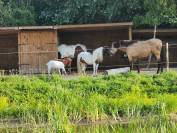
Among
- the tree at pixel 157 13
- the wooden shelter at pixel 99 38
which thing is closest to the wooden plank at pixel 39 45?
the wooden shelter at pixel 99 38

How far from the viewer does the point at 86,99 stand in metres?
10.8

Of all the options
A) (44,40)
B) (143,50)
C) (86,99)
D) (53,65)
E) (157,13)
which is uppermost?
(157,13)

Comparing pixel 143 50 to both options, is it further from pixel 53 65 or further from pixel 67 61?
pixel 53 65

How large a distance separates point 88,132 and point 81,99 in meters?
2.65

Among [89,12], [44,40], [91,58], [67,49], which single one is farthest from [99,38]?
[44,40]

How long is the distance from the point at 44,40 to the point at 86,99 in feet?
47.0

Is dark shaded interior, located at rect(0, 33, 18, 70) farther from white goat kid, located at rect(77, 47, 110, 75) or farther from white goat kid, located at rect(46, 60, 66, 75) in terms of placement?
white goat kid, located at rect(46, 60, 66, 75)

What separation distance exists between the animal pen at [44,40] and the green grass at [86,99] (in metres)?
8.32

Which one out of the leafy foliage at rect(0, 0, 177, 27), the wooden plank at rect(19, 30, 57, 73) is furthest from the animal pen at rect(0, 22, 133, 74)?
the leafy foliage at rect(0, 0, 177, 27)

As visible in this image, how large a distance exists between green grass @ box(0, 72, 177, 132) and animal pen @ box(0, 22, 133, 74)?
27.3 feet

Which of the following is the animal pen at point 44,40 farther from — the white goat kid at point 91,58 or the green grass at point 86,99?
the green grass at point 86,99

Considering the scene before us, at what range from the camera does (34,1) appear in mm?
29281

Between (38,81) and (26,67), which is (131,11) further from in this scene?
(38,81)

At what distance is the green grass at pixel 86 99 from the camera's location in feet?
30.1
